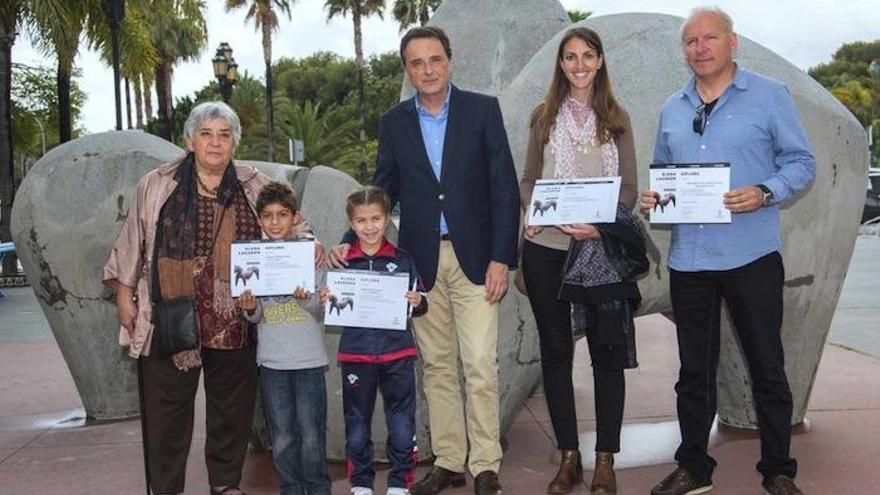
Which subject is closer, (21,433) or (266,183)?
(266,183)

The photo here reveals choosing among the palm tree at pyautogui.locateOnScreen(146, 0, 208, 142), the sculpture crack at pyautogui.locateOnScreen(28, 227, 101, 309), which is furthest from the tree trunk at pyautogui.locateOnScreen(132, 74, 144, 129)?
the sculpture crack at pyautogui.locateOnScreen(28, 227, 101, 309)

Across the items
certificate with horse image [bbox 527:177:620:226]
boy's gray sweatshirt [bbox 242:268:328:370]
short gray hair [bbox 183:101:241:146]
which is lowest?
boy's gray sweatshirt [bbox 242:268:328:370]

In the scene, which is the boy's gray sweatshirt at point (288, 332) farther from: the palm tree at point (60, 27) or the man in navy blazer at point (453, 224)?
the palm tree at point (60, 27)

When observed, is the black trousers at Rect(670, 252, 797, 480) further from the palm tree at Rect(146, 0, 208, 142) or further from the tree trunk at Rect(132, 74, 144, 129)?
the tree trunk at Rect(132, 74, 144, 129)

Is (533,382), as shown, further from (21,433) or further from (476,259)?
(21,433)

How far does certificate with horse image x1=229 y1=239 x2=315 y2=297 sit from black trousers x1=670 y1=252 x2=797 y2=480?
1.55m

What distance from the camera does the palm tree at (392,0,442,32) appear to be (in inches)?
1500

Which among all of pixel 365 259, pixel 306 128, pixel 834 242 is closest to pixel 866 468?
pixel 834 242

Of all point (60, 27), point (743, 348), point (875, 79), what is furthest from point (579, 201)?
point (875, 79)

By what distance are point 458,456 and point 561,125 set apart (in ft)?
4.91

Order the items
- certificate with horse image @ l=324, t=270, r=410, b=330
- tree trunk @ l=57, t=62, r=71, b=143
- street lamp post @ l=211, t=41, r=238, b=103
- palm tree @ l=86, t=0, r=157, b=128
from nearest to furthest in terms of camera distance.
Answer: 1. certificate with horse image @ l=324, t=270, r=410, b=330
2. palm tree @ l=86, t=0, r=157, b=128
3. tree trunk @ l=57, t=62, r=71, b=143
4. street lamp post @ l=211, t=41, r=238, b=103

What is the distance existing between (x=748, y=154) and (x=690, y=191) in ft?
1.01

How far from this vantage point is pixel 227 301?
3.96 m

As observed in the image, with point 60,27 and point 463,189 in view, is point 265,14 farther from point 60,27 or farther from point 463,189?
point 463,189
